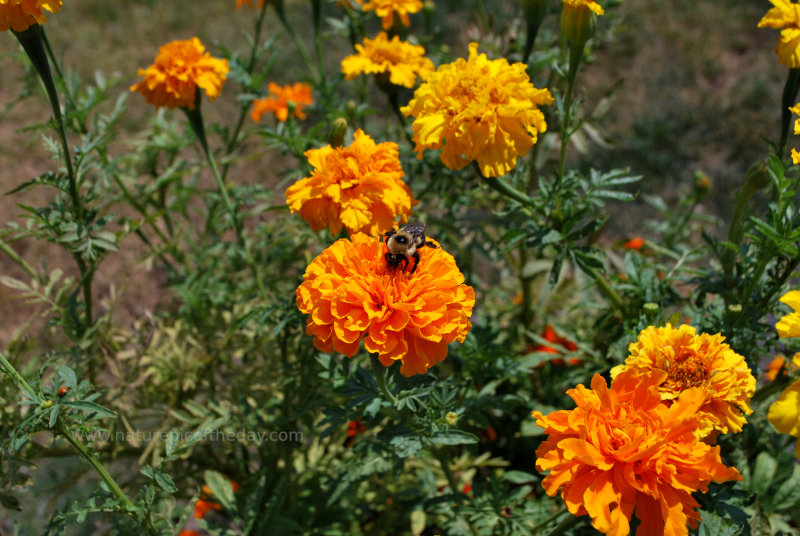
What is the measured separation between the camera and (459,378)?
5.91ft

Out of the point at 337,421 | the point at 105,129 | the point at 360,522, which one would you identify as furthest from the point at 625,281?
the point at 105,129

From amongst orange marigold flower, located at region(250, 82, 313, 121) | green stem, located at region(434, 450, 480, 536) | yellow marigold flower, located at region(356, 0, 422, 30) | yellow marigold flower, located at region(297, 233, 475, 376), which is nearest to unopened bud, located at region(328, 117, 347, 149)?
yellow marigold flower, located at region(297, 233, 475, 376)

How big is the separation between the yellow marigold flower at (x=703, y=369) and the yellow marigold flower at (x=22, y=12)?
4.77 feet

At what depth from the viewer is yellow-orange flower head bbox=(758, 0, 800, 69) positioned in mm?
1478

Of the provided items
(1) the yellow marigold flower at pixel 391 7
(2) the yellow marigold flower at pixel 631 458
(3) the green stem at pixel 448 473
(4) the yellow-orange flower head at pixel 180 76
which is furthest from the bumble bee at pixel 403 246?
(1) the yellow marigold flower at pixel 391 7

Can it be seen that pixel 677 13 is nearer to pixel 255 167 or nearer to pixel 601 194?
pixel 255 167

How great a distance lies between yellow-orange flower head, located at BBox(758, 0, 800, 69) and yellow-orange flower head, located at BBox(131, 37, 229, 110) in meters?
1.49

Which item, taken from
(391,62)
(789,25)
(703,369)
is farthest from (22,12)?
(789,25)

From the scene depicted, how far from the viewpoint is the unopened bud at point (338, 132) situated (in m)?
1.57

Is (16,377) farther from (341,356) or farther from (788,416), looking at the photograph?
(788,416)

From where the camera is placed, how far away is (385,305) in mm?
1169

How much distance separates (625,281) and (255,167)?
346 centimetres

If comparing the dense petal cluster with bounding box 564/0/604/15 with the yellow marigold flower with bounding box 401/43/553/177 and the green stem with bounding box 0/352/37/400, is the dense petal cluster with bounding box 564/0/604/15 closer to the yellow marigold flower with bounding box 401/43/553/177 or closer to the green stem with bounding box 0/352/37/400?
the yellow marigold flower with bounding box 401/43/553/177

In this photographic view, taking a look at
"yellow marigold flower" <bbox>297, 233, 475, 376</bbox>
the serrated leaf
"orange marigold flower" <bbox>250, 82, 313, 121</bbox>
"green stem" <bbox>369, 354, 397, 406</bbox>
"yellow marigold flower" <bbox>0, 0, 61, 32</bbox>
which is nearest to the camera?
"yellow marigold flower" <bbox>297, 233, 475, 376</bbox>
